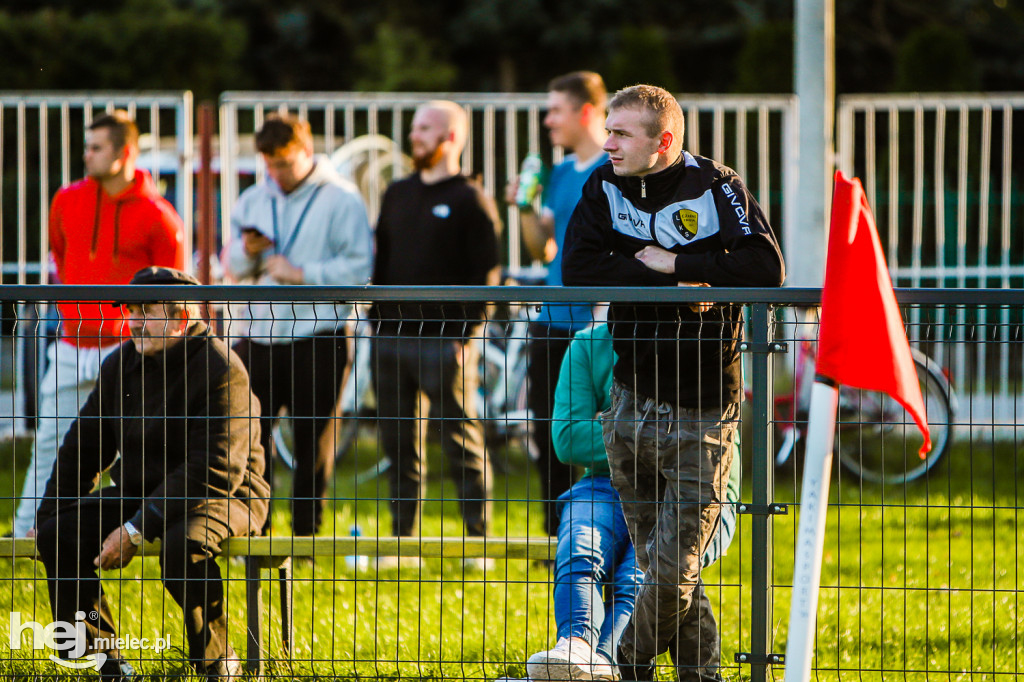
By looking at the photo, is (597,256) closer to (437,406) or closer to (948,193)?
(437,406)

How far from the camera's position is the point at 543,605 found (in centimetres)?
444

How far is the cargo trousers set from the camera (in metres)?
3.12

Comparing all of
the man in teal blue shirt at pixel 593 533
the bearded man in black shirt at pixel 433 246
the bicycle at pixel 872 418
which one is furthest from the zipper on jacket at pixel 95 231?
the bicycle at pixel 872 418

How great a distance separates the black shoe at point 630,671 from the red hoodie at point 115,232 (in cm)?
272

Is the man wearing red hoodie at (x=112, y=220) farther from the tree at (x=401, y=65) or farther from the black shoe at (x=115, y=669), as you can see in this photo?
the tree at (x=401, y=65)

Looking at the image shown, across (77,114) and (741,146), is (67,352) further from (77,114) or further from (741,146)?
(77,114)

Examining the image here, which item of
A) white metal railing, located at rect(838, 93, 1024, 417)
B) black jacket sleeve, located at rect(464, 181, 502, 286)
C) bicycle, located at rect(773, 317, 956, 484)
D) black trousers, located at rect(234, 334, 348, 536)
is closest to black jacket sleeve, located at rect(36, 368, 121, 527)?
black trousers, located at rect(234, 334, 348, 536)

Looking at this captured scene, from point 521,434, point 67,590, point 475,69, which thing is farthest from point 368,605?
point 475,69

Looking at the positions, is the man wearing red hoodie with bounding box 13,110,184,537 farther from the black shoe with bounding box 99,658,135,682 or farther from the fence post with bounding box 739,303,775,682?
the fence post with bounding box 739,303,775,682

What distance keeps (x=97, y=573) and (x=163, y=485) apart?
38 centimetres

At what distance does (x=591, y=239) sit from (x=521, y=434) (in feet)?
12.4

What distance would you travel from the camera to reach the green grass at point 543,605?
3.26 m

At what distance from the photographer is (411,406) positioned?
17.1 feet

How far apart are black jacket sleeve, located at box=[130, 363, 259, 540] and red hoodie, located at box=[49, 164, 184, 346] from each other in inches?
65.3
